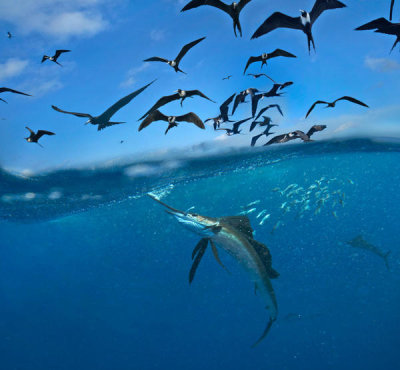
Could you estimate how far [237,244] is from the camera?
3.06 metres

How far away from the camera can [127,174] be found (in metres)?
18.9

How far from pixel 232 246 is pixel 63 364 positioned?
74933 mm

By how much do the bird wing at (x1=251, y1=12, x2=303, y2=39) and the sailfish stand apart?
3.09 m

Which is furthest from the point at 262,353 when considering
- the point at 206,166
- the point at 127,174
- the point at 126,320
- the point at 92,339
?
the point at 92,339

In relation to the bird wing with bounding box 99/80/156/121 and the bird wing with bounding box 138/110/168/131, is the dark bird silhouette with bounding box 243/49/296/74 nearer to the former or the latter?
the bird wing with bounding box 138/110/168/131

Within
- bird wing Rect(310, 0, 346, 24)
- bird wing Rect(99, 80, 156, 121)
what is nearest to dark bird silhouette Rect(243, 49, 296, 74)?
bird wing Rect(310, 0, 346, 24)

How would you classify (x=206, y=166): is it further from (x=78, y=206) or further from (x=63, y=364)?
(x=63, y=364)

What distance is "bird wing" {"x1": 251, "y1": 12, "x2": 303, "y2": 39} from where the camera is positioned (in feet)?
13.4

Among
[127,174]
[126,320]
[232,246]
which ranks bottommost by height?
[126,320]

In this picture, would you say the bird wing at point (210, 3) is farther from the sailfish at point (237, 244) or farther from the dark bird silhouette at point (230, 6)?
the sailfish at point (237, 244)

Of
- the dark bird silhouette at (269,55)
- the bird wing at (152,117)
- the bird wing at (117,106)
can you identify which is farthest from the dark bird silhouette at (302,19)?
the bird wing at (117,106)

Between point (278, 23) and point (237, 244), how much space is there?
11.9 feet

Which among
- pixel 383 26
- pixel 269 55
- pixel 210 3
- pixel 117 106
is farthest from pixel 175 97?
pixel 383 26

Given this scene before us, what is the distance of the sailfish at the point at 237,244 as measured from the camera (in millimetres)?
2791
